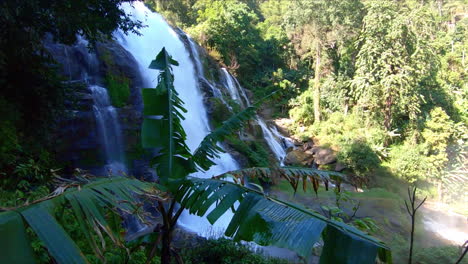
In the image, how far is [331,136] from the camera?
18.0 m

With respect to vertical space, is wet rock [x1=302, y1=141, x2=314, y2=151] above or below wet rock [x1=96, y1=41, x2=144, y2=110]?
below

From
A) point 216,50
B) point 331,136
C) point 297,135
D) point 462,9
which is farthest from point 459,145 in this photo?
point 462,9

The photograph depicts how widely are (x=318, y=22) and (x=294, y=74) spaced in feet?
19.8

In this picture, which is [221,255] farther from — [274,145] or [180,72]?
[180,72]

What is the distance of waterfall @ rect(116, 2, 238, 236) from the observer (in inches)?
486

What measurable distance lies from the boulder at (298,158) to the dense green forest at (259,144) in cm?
23

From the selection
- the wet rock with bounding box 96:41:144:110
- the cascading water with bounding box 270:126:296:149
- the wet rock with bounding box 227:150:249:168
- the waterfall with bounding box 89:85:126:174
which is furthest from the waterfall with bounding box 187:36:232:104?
the waterfall with bounding box 89:85:126:174

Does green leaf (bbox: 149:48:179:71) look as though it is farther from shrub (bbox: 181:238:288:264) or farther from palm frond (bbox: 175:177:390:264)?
shrub (bbox: 181:238:288:264)

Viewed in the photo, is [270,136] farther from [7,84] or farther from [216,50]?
[7,84]

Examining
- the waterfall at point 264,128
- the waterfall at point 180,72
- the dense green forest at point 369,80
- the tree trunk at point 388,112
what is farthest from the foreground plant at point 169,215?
the tree trunk at point 388,112

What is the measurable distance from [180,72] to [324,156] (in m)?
9.76

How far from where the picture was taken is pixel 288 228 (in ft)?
5.56

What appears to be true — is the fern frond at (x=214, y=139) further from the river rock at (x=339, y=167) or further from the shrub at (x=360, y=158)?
the river rock at (x=339, y=167)

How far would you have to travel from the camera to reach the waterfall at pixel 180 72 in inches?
486
